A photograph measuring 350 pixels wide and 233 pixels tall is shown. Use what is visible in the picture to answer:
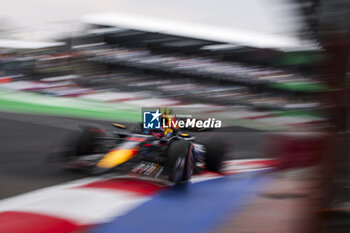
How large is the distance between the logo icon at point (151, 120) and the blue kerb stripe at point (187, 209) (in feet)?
3.36

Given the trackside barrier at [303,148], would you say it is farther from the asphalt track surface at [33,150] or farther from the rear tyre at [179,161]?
the rear tyre at [179,161]

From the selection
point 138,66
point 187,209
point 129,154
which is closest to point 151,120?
point 129,154

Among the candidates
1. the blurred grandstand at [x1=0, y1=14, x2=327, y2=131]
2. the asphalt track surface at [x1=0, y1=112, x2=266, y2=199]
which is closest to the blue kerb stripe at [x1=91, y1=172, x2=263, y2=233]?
the asphalt track surface at [x1=0, y1=112, x2=266, y2=199]

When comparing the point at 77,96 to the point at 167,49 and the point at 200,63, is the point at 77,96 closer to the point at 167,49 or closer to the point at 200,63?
the point at 167,49

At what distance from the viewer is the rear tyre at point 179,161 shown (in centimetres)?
491

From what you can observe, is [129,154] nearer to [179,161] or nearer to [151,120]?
[179,161]

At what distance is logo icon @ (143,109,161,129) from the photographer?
Answer: 569 cm

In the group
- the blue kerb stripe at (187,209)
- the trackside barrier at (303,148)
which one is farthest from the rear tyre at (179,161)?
the trackside barrier at (303,148)

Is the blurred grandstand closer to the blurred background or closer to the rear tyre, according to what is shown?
the blurred background

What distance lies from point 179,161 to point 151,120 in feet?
3.13

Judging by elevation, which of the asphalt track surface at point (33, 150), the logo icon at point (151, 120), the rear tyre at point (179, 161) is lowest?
the asphalt track surface at point (33, 150)

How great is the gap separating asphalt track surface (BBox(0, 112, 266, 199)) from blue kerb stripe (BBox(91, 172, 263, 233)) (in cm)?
78

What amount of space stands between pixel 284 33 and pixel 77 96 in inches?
498

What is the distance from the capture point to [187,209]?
13.4 ft
